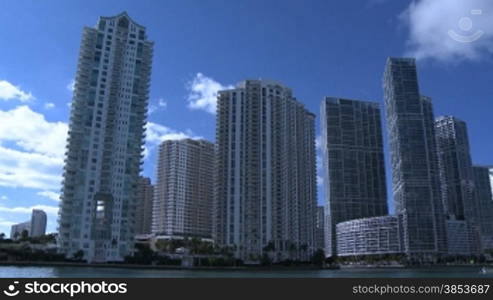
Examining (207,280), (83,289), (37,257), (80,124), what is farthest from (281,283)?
(80,124)

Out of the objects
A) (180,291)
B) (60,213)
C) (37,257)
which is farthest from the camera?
(60,213)

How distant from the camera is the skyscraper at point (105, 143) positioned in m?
167

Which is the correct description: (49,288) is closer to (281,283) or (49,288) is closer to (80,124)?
(281,283)

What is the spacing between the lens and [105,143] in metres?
176

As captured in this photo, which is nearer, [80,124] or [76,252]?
[76,252]

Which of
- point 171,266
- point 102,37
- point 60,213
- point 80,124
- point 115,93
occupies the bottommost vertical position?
point 171,266

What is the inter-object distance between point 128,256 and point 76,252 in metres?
17.5

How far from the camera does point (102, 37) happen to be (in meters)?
187

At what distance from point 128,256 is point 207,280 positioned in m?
159

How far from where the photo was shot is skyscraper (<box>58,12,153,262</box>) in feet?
548

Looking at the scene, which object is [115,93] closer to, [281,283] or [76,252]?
[76,252]

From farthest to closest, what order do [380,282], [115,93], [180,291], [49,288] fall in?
[115,93] → [380,282] → [180,291] → [49,288]

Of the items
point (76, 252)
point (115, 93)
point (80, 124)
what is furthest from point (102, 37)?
point (76, 252)

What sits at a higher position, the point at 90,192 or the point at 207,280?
the point at 90,192
